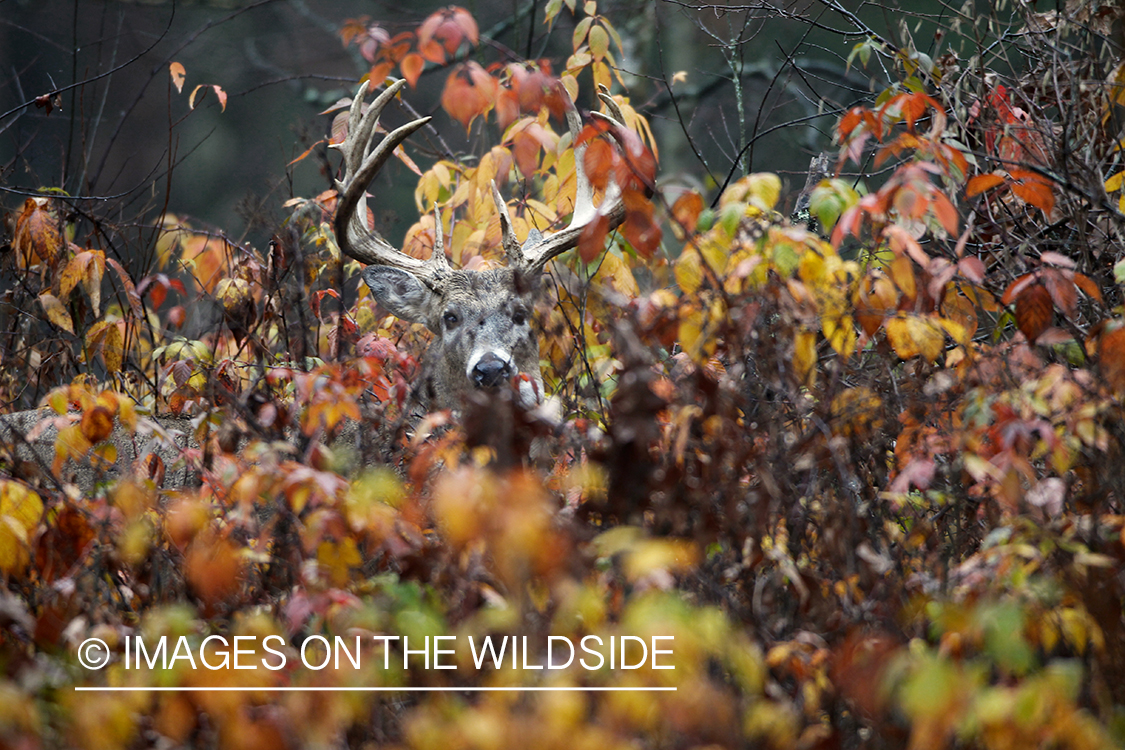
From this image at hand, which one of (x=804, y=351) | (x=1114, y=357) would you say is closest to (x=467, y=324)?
(x=804, y=351)

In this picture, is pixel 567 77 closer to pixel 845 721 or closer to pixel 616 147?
pixel 616 147

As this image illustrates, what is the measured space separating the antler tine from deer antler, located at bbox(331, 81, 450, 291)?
17.9 inches

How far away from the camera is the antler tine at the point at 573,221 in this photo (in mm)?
4328

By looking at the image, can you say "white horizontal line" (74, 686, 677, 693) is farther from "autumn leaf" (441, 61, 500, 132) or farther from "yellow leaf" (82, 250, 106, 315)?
"yellow leaf" (82, 250, 106, 315)

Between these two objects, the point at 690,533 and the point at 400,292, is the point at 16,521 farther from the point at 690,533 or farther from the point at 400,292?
the point at 400,292

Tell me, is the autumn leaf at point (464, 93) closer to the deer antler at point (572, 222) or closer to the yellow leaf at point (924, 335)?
the yellow leaf at point (924, 335)

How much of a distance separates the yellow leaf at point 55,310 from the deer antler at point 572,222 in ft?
6.89

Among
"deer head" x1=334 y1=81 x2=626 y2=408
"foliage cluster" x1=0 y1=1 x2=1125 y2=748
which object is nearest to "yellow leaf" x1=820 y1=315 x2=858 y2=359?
"foliage cluster" x1=0 y1=1 x2=1125 y2=748

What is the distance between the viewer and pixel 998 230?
10.6 feet

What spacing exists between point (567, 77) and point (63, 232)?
8.41 feet

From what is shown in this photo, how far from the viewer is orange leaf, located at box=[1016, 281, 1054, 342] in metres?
2.31

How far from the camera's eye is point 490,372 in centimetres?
396

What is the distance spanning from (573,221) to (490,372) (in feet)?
3.69

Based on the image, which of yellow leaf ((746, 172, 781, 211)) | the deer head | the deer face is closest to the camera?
yellow leaf ((746, 172, 781, 211))
